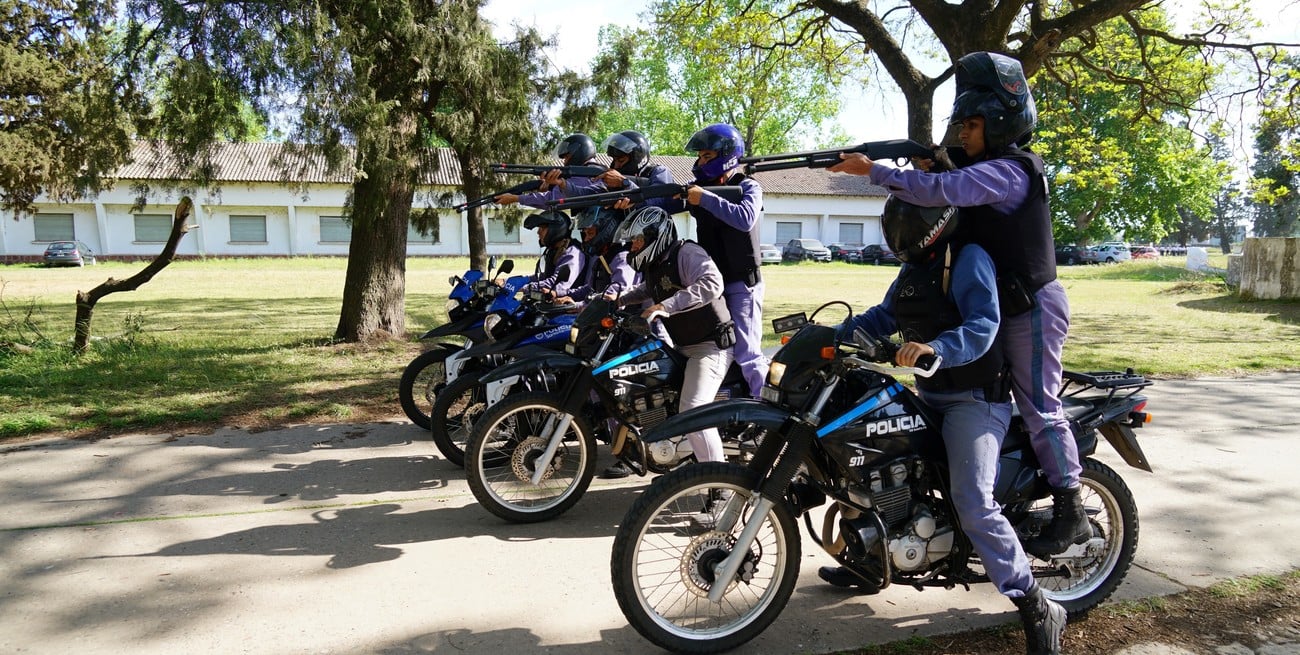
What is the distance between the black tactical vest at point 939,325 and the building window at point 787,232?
53.4 metres

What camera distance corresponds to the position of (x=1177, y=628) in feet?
11.9

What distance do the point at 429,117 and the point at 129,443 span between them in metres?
5.14

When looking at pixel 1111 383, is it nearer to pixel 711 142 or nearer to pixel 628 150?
pixel 711 142

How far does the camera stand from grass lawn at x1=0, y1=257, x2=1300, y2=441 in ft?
24.6

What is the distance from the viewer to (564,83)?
35.0 feet

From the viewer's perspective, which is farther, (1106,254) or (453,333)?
(1106,254)

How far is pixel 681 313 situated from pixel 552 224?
104 inches

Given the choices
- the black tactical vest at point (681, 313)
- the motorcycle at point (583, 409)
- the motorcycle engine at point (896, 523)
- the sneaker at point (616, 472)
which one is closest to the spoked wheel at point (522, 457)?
the motorcycle at point (583, 409)

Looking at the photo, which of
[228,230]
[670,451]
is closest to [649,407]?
[670,451]

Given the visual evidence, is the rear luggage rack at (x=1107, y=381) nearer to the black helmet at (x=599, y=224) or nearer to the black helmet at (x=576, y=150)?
the black helmet at (x=599, y=224)

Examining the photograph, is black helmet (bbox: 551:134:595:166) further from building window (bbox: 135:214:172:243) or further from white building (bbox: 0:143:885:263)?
building window (bbox: 135:214:172:243)

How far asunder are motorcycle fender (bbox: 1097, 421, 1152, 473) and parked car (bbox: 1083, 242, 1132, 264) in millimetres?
55744

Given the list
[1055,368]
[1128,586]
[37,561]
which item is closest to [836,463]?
[1055,368]

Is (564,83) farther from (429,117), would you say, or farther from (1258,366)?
(1258,366)
